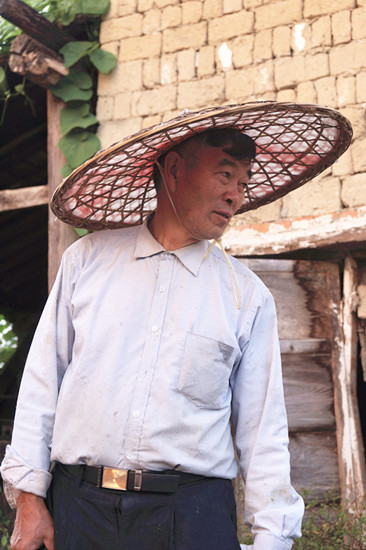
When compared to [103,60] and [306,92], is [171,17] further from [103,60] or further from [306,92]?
[306,92]

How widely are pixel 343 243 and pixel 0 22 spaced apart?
3173 millimetres

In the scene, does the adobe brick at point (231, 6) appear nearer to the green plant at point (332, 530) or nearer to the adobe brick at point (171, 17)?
the adobe brick at point (171, 17)

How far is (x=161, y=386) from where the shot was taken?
178 cm

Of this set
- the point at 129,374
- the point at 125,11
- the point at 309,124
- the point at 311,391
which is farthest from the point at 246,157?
the point at 125,11

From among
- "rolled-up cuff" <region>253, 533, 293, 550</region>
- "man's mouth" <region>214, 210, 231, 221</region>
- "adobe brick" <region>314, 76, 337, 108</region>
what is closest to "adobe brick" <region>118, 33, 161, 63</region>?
"adobe brick" <region>314, 76, 337, 108</region>

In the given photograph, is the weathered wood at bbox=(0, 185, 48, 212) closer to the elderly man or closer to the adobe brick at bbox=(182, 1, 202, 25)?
the adobe brick at bbox=(182, 1, 202, 25)

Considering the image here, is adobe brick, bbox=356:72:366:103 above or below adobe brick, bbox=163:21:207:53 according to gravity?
below

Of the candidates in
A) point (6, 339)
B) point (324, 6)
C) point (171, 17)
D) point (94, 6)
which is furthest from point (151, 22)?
point (6, 339)

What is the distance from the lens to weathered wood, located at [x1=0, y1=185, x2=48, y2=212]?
16.5 feet

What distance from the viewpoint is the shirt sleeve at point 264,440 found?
1812 millimetres

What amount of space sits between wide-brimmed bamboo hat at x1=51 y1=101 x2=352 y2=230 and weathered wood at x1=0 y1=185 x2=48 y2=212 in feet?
9.04

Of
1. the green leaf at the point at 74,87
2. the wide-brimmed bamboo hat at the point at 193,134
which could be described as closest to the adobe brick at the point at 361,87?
the green leaf at the point at 74,87

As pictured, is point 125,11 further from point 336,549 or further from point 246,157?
point 336,549

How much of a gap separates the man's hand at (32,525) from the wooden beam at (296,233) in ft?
8.73
